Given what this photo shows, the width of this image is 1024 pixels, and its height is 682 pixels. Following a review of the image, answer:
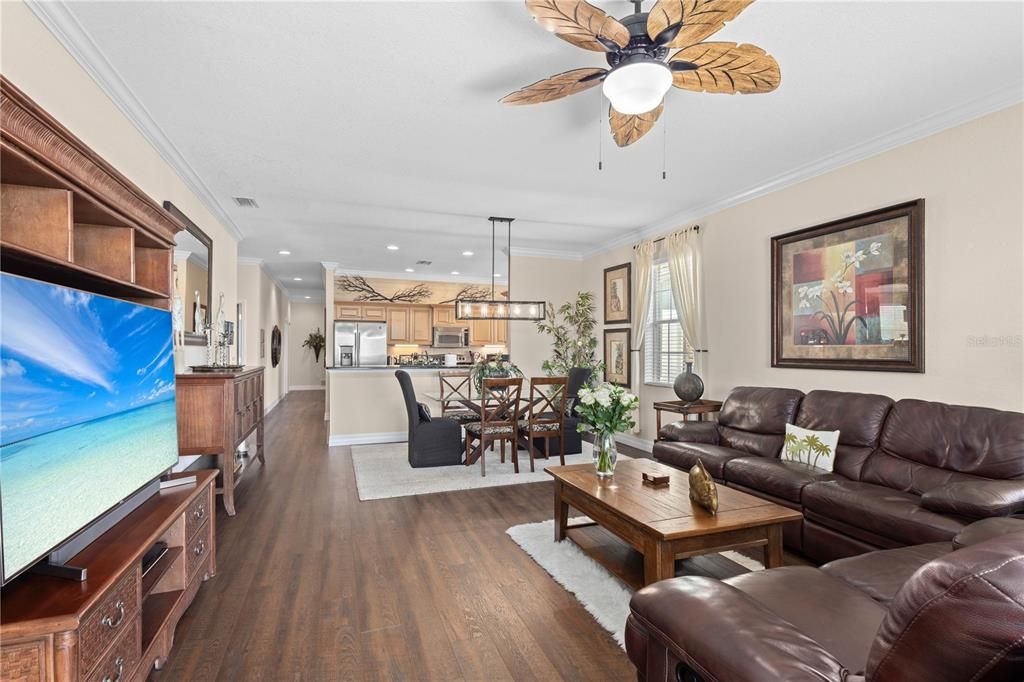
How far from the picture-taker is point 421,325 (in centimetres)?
1015

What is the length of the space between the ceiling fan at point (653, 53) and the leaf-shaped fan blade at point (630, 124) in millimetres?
292

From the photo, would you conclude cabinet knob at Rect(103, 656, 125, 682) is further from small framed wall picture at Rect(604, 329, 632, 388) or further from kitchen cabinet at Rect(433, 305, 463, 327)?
kitchen cabinet at Rect(433, 305, 463, 327)

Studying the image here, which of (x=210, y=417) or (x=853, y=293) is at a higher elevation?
(x=853, y=293)

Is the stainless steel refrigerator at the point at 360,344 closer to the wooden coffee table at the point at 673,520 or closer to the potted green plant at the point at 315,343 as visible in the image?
the potted green plant at the point at 315,343

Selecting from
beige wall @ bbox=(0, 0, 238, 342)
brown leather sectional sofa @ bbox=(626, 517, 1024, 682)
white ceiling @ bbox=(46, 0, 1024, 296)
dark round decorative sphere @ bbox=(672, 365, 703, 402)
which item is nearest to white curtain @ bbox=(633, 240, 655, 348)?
white ceiling @ bbox=(46, 0, 1024, 296)

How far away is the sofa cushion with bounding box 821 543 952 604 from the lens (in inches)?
67.7

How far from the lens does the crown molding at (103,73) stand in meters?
2.08

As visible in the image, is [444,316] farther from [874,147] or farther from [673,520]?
[673,520]

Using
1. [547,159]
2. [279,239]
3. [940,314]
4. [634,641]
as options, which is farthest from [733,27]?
[279,239]

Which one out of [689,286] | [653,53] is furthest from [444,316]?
[653,53]

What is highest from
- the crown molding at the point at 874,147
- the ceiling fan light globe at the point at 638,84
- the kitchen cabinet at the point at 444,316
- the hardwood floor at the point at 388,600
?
the crown molding at the point at 874,147

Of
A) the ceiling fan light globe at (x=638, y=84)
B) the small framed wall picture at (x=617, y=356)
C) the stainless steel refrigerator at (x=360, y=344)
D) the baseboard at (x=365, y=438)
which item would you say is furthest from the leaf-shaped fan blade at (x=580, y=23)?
the stainless steel refrigerator at (x=360, y=344)

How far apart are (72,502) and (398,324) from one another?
8.59 metres

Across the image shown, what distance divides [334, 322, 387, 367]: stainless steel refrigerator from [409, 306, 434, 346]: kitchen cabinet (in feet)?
2.17
